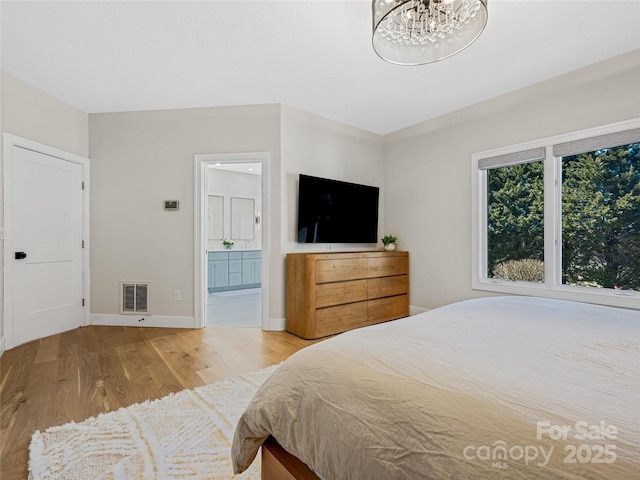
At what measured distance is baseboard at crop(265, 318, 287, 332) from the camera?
361 centimetres

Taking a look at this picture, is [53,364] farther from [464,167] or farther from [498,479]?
[464,167]

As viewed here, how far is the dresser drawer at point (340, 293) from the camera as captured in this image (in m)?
3.37

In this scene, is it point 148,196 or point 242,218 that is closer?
point 148,196

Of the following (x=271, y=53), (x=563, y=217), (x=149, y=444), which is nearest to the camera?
(x=149, y=444)

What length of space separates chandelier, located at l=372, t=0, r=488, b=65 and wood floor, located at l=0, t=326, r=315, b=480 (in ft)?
8.37

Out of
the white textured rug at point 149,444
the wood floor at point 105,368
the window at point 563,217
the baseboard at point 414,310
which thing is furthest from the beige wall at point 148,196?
the window at point 563,217

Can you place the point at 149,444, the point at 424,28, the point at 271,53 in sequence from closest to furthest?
the point at 149,444, the point at 424,28, the point at 271,53

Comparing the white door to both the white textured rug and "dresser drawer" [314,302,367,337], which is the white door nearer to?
the white textured rug

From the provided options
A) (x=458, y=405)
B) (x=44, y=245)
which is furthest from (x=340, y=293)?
(x=44, y=245)

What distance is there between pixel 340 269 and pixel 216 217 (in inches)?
169

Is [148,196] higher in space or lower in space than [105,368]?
higher

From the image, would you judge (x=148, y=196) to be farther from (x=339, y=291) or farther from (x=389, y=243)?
(x=389, y=243)

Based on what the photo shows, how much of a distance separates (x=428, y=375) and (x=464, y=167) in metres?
3.46

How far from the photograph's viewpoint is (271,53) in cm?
263
